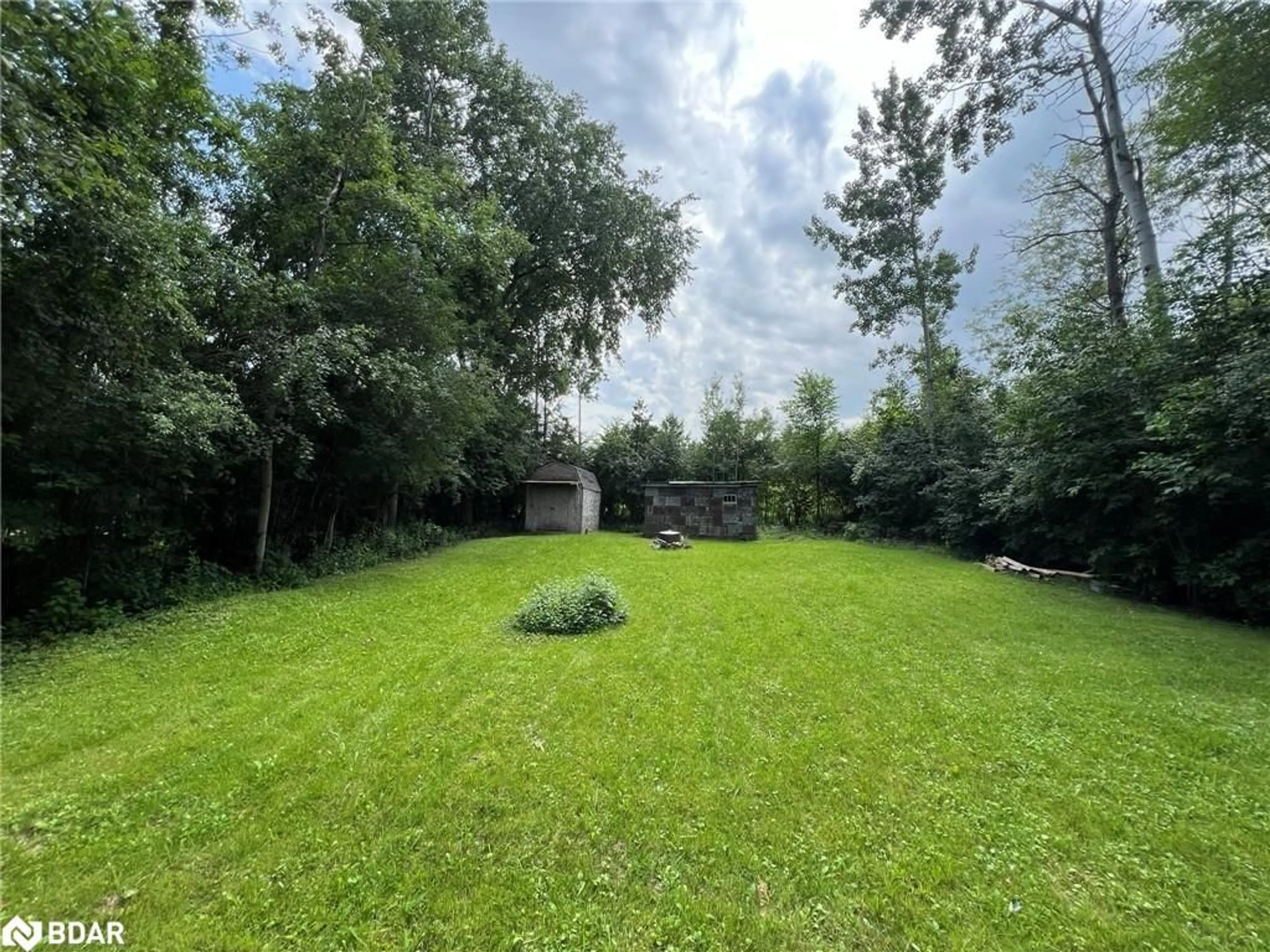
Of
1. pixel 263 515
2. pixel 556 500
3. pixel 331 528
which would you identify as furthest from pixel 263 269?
pixel 556 500

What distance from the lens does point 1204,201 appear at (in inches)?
375

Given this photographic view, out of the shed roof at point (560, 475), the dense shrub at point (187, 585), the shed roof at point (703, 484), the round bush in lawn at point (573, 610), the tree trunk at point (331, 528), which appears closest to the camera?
the dense shrub at point (187, 585)

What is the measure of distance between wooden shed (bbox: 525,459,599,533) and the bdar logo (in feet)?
56.0

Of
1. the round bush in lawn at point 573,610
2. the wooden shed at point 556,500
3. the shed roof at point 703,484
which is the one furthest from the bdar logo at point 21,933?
the shed roof at point 703,484

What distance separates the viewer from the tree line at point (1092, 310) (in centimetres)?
688

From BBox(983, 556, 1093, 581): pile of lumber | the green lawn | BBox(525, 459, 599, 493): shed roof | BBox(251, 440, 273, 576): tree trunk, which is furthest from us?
BBox(525, 459, 599, 493): shed roof

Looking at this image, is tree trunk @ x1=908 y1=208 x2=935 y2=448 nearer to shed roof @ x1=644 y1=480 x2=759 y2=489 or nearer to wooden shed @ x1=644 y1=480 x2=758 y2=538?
shed roof @ x1=644 y1=480 x2=759 y2=489

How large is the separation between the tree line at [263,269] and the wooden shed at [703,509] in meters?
6.34

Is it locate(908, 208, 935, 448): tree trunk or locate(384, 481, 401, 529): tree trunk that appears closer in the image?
locate(384, 481, 401, 529): tree trunk

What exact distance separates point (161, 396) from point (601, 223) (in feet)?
44.7

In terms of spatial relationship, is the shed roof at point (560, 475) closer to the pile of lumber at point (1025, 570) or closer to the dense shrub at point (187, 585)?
the dense shrub at point (187, 585)

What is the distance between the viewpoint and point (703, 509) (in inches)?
736

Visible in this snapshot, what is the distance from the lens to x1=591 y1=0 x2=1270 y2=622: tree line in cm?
688

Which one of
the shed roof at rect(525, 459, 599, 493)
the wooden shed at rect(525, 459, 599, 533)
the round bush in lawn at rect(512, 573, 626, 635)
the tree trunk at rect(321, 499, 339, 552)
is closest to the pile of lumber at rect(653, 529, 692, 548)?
the wooden shed at rect(525, 459, 599, 533)
